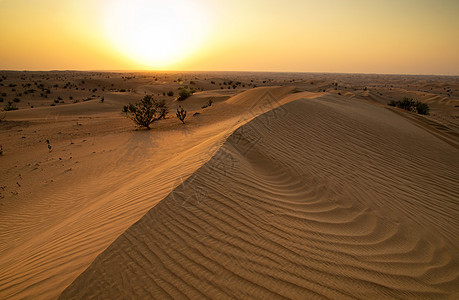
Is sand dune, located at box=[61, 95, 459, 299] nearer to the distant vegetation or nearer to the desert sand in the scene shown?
the desert sand

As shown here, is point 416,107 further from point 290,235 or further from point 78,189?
point 78,189

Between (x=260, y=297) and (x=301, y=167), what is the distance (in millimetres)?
3076

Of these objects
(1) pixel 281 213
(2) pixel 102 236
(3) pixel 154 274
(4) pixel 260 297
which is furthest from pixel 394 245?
(2) pixel 102 236

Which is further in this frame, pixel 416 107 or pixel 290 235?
pixel 416 107

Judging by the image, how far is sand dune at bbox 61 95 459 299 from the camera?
1.93 meters

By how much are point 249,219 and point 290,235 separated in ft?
1.67

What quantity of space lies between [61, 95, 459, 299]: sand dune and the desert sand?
15 millimetres

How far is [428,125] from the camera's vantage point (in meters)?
9.33

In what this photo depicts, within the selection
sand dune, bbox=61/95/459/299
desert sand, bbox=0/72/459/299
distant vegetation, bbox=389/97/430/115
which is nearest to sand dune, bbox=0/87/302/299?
desert sand, bbox=0/72/459/299

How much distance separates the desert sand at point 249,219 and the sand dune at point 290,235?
0.02 m

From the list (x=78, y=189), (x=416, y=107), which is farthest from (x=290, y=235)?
(x=416, y=107)

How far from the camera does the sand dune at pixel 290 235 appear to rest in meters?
1.93

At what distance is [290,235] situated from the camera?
256 centimetres

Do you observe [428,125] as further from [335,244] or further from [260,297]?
[260,297]
